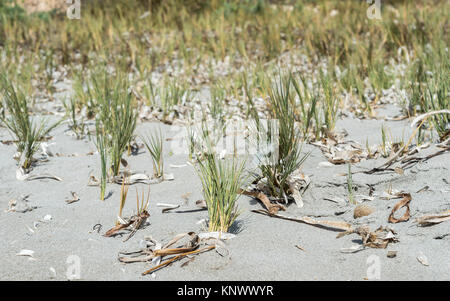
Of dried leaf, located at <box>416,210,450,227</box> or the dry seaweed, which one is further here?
dried leaf, located at <box>416,210,450,227</box>

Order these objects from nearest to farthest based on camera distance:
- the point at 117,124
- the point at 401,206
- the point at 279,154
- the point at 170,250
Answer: the point at 170,250, the point at 401,206, the point at 279,154, the point at 117,124

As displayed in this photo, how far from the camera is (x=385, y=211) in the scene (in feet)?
7.36

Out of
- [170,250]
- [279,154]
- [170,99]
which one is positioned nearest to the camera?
[170,250]

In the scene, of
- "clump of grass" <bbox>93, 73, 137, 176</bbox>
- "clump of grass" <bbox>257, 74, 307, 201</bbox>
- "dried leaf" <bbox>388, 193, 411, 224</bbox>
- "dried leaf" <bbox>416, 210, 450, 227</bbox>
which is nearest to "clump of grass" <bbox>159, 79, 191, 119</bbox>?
"clump of grass" <bbox>93, 73, 137, 176</bbox>

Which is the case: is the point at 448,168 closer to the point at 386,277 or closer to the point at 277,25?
the point at 386,277

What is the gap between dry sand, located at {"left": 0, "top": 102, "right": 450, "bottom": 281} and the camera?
6.13 ft

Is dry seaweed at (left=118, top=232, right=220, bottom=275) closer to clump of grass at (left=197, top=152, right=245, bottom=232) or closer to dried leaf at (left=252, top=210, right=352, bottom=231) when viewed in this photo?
clump of grass at (left=197, top=152, right=245, bottom=232)

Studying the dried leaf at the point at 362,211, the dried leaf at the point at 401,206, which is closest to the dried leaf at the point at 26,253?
the dried leaf at the point at 362,211

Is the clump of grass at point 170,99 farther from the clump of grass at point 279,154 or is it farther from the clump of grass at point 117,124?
the clump of grass at point 279,154

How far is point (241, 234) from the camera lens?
85.2 inches

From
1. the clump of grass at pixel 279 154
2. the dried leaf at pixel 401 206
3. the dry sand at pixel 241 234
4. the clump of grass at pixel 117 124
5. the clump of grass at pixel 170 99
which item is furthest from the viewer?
the clump of grass at pixel 170 99

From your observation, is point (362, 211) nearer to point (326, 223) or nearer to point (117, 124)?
point (326, 223)

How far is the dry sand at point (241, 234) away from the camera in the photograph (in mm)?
1869

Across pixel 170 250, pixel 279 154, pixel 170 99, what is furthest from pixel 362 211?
pixel 170 99
